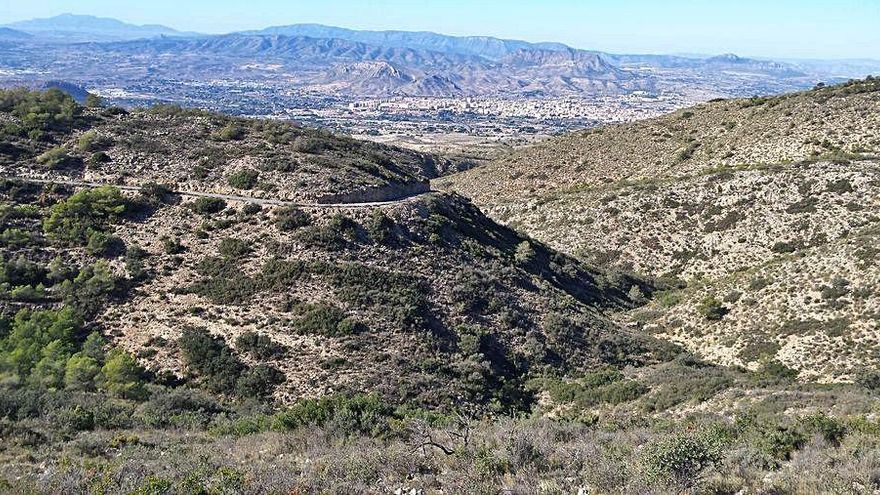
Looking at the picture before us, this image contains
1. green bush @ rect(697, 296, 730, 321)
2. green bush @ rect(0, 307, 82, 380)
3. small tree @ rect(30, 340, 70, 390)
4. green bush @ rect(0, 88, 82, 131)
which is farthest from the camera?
green bush @ rect(0, 88, 82, 131)

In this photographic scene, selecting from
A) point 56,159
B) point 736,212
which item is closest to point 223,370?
point 56,159

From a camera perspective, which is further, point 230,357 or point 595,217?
point 595,217

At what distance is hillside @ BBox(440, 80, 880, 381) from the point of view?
92.1 feet

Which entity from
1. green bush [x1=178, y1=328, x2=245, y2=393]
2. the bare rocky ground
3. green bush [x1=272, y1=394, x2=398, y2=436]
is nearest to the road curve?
the bare rocky ground

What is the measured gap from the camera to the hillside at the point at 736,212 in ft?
92.1

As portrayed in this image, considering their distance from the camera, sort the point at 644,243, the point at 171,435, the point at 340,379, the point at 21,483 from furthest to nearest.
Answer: the point at 644,243, the point at 340,379, the point at 171,435, the point at 21,483

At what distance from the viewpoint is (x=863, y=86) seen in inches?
2424

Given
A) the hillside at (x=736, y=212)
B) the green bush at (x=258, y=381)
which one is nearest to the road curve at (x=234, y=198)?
the green bush at (x=258, y=381)

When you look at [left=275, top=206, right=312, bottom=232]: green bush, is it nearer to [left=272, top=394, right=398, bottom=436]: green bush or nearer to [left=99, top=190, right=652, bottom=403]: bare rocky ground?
[left=99, top=190, right=652, bottom=403]: bare rocky ground

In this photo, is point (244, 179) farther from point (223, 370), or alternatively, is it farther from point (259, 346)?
point (223, 370)

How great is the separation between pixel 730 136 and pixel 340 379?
2000 inches

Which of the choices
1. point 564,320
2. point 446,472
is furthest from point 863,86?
point 446,472

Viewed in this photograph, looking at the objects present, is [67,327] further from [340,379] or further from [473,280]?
[473,280]

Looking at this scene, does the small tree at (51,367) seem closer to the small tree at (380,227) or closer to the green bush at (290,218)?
the green bush at (290,218)
